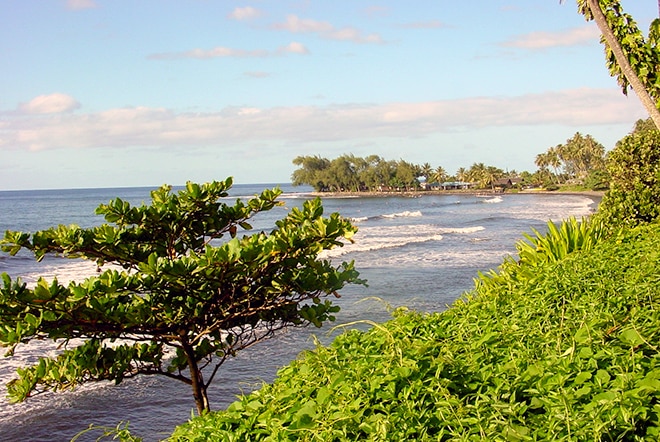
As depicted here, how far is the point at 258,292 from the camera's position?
418 cm

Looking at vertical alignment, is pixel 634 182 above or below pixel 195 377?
above

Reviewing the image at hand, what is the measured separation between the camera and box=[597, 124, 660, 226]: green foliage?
10.4 metres

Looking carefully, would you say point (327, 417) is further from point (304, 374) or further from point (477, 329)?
point (477, 329)

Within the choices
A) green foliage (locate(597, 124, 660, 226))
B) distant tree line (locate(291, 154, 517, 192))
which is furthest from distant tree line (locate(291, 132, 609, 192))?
green foliage (locate(597, 124, 660, 226))

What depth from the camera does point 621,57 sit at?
868 centimetres

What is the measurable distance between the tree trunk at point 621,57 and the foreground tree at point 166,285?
244 inches

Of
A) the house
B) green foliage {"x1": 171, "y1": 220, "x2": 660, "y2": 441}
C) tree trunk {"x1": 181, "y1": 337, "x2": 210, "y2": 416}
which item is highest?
the house

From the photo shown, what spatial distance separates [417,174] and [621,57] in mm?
138399

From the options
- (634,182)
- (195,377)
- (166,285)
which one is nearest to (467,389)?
(166,285)

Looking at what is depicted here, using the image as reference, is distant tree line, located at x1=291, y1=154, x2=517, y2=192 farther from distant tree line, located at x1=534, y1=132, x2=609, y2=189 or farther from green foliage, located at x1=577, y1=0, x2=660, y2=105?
green foliage, located at x1=577, y1=0, x2=660, y2=105

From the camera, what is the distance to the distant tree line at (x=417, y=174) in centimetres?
12156

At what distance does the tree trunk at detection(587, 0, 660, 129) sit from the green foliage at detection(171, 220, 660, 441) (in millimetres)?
6444

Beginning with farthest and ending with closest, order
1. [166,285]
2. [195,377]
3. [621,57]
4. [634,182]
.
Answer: [634,182] → [621,57] → [195,377] → [166,285]

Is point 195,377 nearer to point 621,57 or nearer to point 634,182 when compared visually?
point 621,57
